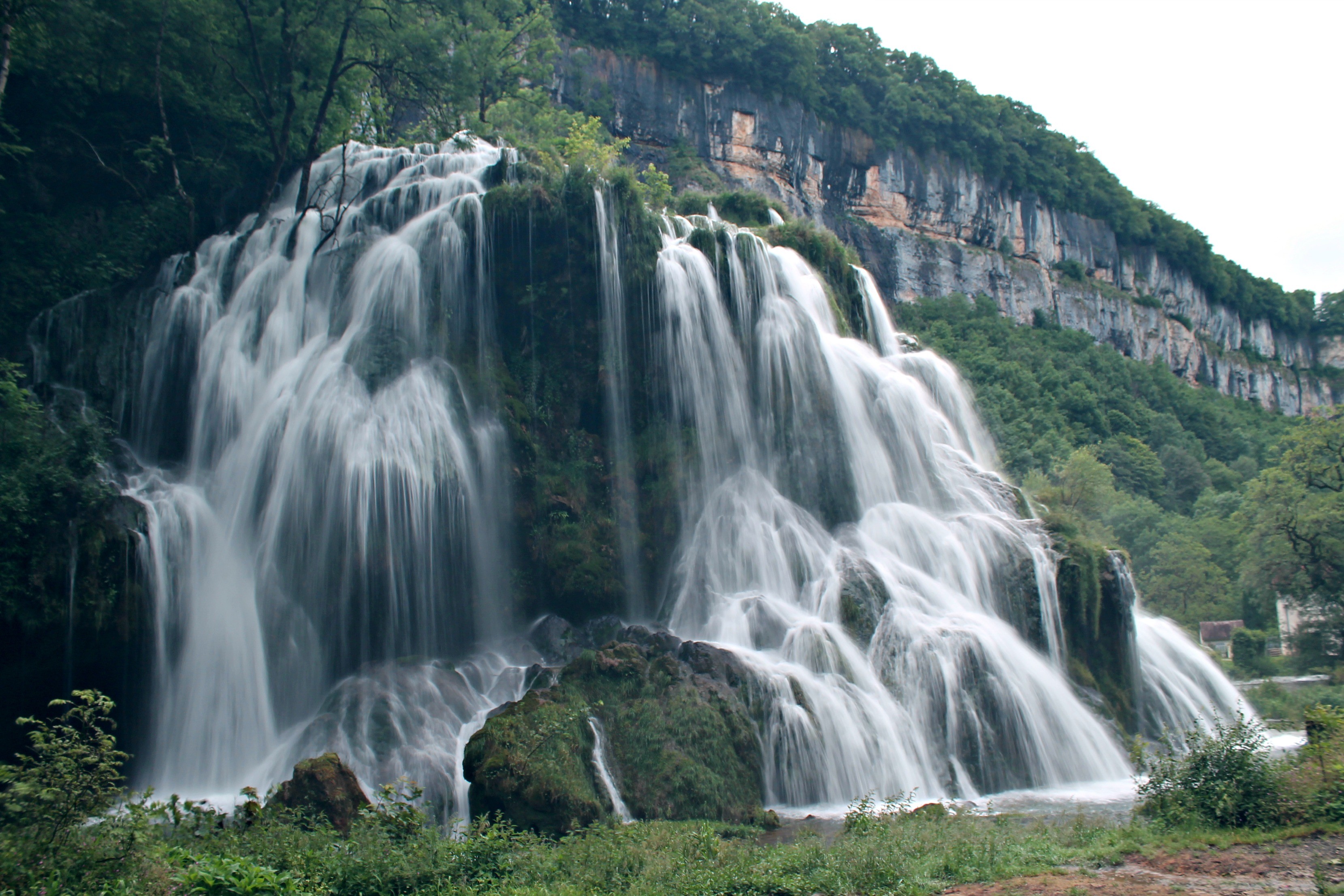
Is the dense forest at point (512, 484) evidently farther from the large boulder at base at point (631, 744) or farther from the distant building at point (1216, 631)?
the distant building at point (1216, 631)

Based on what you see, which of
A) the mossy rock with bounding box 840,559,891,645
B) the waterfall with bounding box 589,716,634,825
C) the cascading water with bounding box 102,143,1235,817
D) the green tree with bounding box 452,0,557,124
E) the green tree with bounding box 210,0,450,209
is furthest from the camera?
the green tree with bounding box 452,0,557,124

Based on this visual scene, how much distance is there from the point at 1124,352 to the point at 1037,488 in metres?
50.8

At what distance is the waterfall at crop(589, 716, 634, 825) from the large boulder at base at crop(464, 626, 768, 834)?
55 millimetres

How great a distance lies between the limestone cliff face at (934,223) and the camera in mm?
58719

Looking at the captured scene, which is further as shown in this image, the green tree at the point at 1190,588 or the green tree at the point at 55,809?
the green tree at the point at 1190,588

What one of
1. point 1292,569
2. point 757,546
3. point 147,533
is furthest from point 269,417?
point 1292,569

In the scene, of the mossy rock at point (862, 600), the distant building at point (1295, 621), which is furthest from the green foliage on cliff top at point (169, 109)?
the distant building at point (1295, 621)

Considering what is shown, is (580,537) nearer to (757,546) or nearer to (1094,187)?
(757,546)

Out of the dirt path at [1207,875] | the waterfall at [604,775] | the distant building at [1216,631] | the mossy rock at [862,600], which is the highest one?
the mossy rock at [862,600]

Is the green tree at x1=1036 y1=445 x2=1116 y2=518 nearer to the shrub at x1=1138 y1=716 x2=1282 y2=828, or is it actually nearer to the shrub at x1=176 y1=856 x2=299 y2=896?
the shrub at x1=1138 y1=716 x2=1282 y2=828

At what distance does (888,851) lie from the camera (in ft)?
23.1

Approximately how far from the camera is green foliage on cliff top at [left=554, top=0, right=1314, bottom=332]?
59.3 m

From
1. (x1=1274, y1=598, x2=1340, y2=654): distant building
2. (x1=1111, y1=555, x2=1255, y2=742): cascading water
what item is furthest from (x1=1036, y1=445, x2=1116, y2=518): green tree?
(x1=1111, y1=555, x2=1255, y2=742): cascading water

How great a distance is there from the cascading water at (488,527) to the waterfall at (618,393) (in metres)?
0.06
